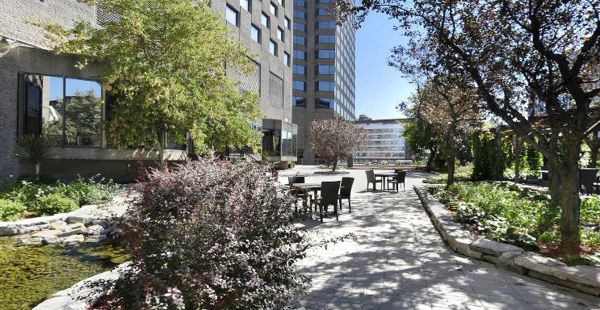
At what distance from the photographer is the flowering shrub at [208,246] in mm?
2645

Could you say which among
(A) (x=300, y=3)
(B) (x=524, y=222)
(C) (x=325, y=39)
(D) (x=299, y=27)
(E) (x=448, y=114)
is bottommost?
(B) (x=524, y=222)

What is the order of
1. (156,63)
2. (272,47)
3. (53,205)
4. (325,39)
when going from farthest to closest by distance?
(325,39) < (272,47) < (156,63) < (53,205)

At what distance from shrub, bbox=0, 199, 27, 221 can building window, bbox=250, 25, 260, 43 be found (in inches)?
1040

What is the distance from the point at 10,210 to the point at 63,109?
8248 millimetres

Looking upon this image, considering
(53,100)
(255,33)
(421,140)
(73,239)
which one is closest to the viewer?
(73,239)

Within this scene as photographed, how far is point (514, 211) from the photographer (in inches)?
326

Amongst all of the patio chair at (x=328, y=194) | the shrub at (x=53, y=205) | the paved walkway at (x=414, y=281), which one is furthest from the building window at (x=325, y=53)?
the paved walkway at (x=414, y=281)

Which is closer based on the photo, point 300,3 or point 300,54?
point 300,54

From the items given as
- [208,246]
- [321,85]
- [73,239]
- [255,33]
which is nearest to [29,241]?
[73,239]

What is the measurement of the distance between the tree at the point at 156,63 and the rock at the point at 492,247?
9.65 m

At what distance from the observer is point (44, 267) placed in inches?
239

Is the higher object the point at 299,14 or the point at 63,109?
the point at 299,14

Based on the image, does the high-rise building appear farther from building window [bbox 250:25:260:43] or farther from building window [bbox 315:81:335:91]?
building window [bbox 250:25:260:43]

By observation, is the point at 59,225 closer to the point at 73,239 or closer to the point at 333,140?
the point at 73,239
